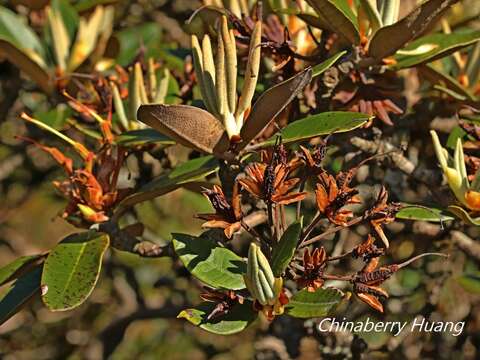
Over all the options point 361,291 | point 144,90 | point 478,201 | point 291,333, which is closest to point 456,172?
point 478,201

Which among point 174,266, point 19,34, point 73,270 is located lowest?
point 174,266

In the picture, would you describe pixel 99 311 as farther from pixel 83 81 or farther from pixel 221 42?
pixel 221 42

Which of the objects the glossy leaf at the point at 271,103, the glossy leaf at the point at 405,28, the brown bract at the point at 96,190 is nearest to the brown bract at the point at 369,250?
the glossy leaf at the point at 271,103

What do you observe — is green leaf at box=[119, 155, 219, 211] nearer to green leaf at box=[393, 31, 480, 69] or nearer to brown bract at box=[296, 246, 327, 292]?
brown bract at box=[296, 246, 327, 292]

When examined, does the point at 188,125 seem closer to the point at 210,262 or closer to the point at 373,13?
the point at 210,262

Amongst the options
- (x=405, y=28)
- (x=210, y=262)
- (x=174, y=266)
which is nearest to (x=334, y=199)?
(x=210, y=262)

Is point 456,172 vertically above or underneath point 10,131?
above
